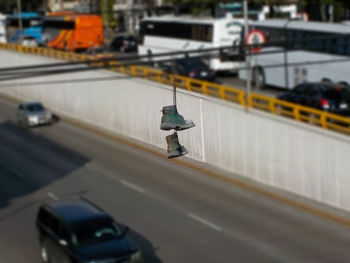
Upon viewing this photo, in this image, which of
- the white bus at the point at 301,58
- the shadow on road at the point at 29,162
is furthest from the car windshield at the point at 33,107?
the white bus at the point at 301,58

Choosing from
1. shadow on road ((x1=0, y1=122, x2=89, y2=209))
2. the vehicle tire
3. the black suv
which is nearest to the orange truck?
shadow on road ((x1=0, y1=122, x2=89, y2=209))

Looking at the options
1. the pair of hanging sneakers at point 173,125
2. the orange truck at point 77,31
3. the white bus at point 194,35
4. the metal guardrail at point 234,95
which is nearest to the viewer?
the pair of hanging sneakers at point 173,125

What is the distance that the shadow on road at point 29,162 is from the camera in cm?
2189

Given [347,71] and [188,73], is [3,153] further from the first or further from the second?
[347,71]

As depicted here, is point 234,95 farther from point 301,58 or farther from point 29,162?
point 29,162

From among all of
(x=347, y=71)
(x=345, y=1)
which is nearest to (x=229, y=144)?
(x=347, y=71)

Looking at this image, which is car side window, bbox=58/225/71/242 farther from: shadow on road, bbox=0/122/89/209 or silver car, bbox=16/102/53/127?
silver car, bbox=16/102/53/127

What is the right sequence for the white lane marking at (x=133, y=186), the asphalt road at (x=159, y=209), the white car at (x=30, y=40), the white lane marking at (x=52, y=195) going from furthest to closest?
the white car at (x=30, y=40), the white lane marking at (x=133, y=186), the white lane marking at (x=52, y=195), the asphalt road at (x=159, y=209)

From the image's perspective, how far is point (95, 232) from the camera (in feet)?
46.5

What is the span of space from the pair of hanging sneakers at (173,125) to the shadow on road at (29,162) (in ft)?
53.1

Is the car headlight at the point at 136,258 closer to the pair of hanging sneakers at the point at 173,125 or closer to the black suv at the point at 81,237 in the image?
the black suv at the point at 81,237

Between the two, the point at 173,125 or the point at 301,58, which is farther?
the point at 301,58

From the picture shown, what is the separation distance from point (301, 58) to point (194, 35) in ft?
32.1

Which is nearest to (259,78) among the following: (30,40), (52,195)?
(52,195)
